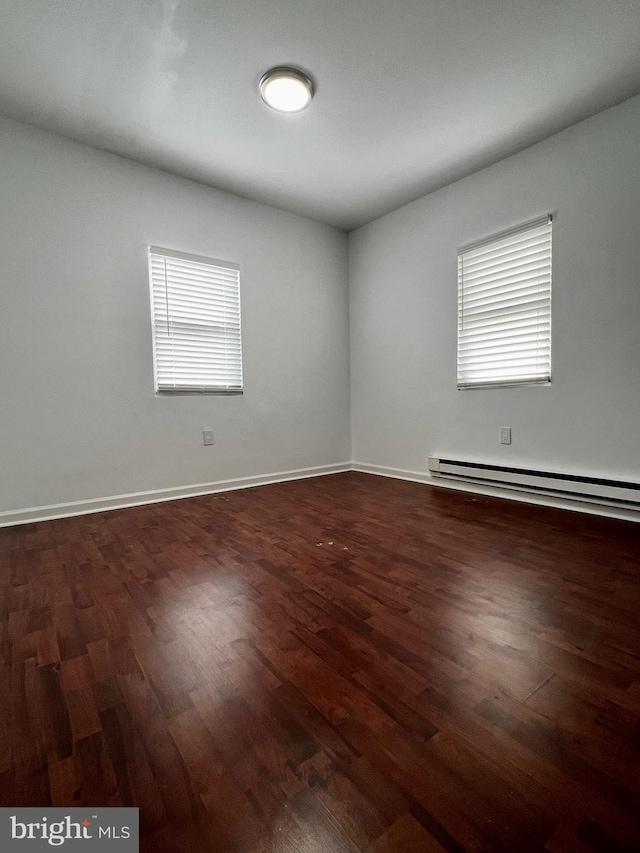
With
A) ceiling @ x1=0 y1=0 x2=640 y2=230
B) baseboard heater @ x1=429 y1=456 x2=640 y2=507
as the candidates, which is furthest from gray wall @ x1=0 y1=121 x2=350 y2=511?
baseboard heater @ x1=429 y1=456 x2=640 y2=507

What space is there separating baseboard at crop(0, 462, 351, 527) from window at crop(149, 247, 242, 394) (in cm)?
86

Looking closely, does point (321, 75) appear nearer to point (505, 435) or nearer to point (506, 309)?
point (506, 309)

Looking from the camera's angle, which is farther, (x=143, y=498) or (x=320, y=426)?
(x=320, y=426)

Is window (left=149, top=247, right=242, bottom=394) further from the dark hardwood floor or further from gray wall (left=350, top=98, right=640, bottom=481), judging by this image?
the dark hardwood floor

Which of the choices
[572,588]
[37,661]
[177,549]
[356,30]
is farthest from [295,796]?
[356,30]

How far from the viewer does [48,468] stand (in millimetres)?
2734

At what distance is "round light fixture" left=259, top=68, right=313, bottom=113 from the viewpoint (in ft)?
7.17

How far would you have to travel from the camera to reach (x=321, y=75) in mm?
2213

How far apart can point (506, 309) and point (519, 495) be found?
1473 mm

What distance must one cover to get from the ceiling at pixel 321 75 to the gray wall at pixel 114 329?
0.33 m

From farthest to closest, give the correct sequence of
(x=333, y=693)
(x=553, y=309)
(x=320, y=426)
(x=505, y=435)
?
(x=320, y=426) < (x=505, y=435) < (x=553, y=309) < (x=333, y=693)

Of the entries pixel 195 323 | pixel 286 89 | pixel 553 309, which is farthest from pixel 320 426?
pixel 286 89

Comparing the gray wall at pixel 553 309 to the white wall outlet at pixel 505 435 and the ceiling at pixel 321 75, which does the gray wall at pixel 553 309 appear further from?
the ceiling at pixel 321 75

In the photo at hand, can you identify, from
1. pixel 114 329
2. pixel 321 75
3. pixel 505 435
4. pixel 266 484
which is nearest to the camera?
pixel 321 75
